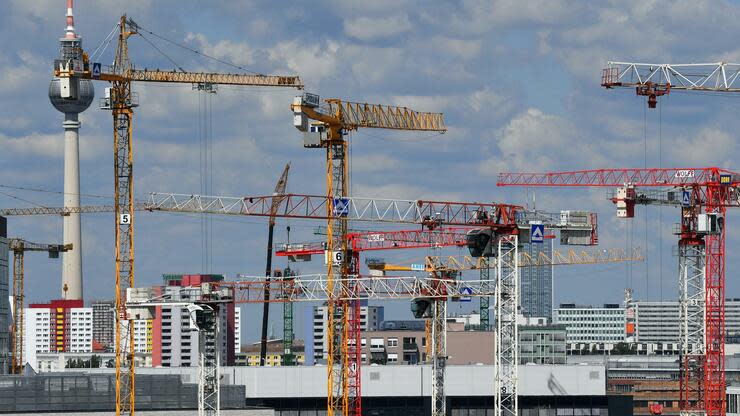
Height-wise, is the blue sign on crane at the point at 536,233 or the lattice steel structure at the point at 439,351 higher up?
the blue sign on crane at the point at 536,233

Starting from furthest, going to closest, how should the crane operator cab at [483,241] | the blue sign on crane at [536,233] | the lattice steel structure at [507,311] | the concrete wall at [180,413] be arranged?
the concrete wall at [180,413] < the crane operator cab at [483,241] < the blue sign on crane at [536,233] < the lattice steel structure at [507,311]

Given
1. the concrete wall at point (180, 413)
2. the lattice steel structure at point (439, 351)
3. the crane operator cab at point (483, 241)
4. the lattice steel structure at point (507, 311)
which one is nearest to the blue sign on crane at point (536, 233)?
the lattice steel structure at point (507, 311)

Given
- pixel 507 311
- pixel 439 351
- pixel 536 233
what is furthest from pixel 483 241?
pixel 439 351

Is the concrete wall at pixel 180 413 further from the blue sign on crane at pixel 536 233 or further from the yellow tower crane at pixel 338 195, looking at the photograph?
the blue sign on crane at pixel 536 233

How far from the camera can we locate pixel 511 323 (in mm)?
123812

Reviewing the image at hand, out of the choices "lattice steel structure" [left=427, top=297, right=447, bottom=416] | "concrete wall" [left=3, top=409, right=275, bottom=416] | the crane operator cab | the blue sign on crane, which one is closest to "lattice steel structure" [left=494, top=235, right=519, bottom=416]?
the crane operator cab

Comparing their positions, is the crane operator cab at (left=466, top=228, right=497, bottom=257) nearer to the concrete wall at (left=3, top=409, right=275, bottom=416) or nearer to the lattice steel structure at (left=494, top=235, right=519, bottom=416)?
the lattice steel structure at (left=494, top=235, right=519, bottom=416)

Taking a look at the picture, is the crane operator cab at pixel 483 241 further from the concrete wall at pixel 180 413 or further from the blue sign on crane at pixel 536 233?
the concrete wall at pixel 180 413

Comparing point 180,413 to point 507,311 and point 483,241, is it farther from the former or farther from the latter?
point 483,241

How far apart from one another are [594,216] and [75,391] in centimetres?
6687

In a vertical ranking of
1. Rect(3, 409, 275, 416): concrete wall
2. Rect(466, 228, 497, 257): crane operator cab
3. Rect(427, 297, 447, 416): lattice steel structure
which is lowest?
Rect(3, 409, 275, 416): concrete wall

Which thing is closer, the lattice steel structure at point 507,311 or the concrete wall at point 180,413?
the lattice steel structure at point 507,311

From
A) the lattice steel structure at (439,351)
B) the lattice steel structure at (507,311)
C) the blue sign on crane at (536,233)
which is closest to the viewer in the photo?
the lattice steel structure at (507,311)

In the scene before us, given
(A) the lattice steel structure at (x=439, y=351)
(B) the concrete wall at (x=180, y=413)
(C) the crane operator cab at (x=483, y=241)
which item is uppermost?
(C) the crane operator cab at (x=483, y=241)
